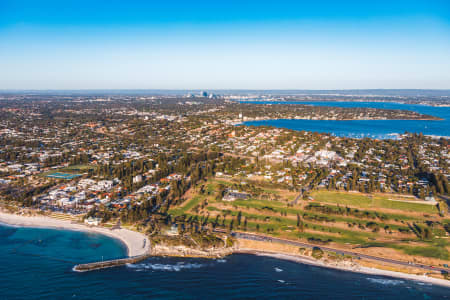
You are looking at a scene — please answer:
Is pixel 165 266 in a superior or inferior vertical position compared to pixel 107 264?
inferior

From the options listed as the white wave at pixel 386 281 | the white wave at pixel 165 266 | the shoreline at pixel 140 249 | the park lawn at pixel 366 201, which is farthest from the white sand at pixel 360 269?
the park lawn at pixel 366 201

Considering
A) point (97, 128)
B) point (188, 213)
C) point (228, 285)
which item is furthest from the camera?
point (97, 128)

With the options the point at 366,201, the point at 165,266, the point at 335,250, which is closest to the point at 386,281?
the point at 335,250

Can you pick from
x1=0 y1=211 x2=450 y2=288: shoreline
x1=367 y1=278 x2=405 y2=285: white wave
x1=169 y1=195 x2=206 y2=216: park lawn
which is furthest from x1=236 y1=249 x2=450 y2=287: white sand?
x1=169 y1=195 x2=206 y2=216: park lawn

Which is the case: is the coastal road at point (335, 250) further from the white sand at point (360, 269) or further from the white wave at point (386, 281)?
the white wave at point (386, 281)

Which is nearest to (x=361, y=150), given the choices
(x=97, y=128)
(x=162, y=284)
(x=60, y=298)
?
(x=162, y=284)

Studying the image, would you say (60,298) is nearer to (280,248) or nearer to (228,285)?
(228,285)

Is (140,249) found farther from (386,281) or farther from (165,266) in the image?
(386,281)
